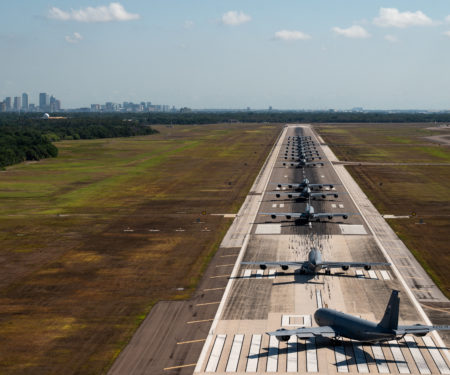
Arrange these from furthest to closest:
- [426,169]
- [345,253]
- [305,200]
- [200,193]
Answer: [426,169], [200,193], [305,200], [345,253]

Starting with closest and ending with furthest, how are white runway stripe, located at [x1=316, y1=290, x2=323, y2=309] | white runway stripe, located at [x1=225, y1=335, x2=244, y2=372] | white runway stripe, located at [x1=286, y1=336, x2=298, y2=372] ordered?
white runway stripe, located at [x1=286, y1=336, x2=298, y2=372], white runway stripe, located at [x1=225, y1=335, x2=244, y2=372], white runway stripe, located at [x1=316, y1=290, x2=323, y2=309]

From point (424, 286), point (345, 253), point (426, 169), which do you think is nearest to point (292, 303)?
point (424, 286)

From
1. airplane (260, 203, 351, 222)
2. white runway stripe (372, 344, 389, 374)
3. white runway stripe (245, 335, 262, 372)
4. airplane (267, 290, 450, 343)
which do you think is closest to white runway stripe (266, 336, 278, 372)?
white runway stripe (245, 335, 262, 372)

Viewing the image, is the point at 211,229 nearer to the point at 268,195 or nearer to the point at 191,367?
the point at 268,195

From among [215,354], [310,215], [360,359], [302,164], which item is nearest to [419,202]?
[310,215]

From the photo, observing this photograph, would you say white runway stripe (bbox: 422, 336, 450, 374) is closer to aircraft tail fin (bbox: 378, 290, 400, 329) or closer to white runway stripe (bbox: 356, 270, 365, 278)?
aircraft tail fin (bbox: 378, 290, 400, 329)

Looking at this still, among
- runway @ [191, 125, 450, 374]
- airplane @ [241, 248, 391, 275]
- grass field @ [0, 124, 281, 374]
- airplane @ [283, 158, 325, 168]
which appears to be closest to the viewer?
runway @ [191, 125, 450, 374]
